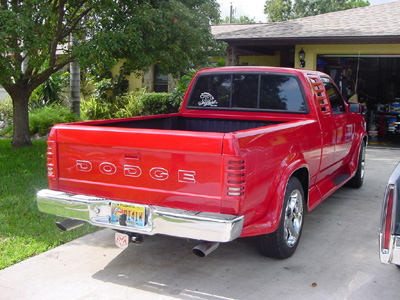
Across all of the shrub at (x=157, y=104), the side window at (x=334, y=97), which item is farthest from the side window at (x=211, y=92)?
the shrub at (x=157, y=104)

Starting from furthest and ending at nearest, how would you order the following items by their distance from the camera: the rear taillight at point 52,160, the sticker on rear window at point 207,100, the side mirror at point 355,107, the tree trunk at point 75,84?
1. the tree trunk at point 75,84
2. the side mirror at point 355,107
3. the sticker on rear window at point 207,100
4. the rear taillight at point 52,160

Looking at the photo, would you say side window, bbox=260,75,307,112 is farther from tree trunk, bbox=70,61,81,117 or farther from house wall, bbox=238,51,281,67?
house wall, bbox=238,51,281,67

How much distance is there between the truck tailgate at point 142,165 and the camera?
11.8ft

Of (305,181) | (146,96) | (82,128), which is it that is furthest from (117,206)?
(146,96)

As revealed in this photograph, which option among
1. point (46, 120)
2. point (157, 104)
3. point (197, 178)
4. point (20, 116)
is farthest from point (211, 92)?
point (157, 104)

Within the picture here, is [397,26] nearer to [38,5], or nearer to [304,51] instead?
[304,51]

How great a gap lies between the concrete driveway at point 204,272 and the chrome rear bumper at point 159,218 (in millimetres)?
595

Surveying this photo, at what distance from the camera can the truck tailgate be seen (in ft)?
11.8

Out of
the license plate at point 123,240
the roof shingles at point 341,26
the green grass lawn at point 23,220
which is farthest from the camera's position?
the roof shingles at point 341,26

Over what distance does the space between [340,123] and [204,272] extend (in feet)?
9.79

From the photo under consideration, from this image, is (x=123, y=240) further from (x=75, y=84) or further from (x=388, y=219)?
(x=75, y=84)

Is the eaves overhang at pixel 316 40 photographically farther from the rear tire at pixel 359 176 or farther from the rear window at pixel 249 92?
the rear window at pixel 249 92

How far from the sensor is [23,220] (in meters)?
5.53

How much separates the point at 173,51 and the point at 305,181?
5.64m
